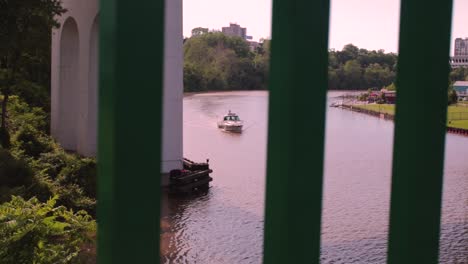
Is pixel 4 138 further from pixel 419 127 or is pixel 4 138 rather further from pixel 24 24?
pixel 419 127

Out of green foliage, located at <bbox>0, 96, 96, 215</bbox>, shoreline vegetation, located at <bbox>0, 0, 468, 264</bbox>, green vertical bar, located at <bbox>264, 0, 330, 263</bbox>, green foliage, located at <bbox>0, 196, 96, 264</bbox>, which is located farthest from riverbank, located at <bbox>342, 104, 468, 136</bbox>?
green vertical bar, located at <bbox>264, 0, 330, 263</bbox>

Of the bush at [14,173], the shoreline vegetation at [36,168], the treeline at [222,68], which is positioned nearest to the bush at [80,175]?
the shoreline vegetation at [36,168]

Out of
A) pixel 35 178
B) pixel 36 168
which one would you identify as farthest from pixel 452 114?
pixel 35 178

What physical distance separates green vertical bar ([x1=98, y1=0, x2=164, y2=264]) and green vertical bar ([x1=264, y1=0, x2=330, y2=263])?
327 millimetres

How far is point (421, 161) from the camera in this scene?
5.91 feet

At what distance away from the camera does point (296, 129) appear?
1.63 m

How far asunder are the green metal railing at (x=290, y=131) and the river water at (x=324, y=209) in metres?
1.20

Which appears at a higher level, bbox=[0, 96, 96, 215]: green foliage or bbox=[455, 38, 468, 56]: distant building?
bbox=[455, 38, 468, 56]: distant building

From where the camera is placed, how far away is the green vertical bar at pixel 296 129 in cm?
160

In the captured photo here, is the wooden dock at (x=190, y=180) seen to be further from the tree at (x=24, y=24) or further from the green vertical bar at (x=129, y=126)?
the green vertical bar at (x=129, y=126)

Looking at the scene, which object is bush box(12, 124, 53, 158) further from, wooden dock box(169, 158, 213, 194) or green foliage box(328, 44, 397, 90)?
green foliage box(328, 44, 397, 90)

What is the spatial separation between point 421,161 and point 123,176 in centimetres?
89

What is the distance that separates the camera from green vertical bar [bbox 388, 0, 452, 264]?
176 centimetres

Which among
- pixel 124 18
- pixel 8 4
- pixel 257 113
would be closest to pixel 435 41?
pixel 124 18
